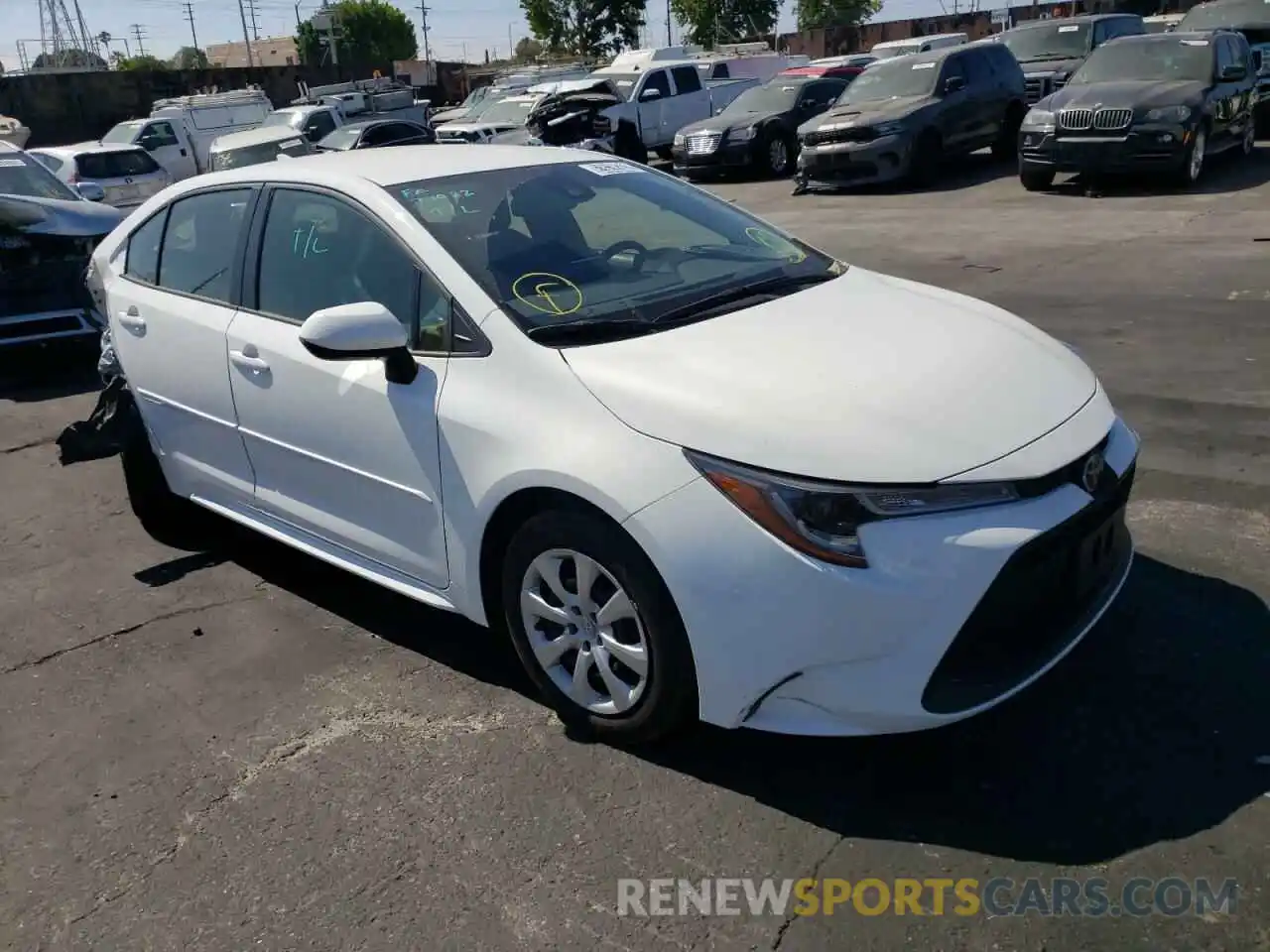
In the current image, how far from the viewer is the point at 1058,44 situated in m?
18.9

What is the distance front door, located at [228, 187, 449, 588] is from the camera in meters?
3.57

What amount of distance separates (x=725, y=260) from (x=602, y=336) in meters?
0.85

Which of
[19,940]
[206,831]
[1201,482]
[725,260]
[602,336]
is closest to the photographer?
[19,940]

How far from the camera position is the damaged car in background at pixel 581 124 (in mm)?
21016

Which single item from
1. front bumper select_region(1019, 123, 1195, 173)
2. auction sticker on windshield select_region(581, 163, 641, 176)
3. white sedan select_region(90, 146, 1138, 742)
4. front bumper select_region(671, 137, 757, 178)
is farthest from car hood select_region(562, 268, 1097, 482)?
front bumper select_region(671, 137, 757, 178)

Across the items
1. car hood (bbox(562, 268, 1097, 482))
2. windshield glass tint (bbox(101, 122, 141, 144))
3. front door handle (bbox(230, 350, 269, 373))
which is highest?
car hood (bbox(562, 268, 1097, 482))

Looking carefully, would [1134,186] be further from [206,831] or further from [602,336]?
[206,831]

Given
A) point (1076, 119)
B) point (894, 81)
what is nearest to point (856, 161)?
point (894, 81)

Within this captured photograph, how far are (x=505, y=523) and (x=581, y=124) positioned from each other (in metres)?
19.2

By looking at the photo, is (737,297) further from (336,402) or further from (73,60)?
(73,60)

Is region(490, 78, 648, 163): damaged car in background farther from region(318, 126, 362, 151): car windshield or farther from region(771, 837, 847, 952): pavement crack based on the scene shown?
region(771, 837, 847, 952): pavement crack

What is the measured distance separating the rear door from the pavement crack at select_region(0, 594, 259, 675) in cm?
42

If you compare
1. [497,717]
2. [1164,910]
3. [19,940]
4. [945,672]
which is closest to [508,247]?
[497,717]

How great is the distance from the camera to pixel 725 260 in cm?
403
